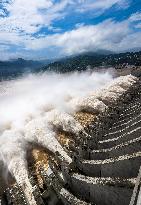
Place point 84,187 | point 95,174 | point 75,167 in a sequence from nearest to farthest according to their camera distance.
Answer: point 84,187, point 95,174, point 75,167

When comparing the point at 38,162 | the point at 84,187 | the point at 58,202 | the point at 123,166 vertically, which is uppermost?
the point at 123,166

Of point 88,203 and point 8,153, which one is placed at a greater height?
point 88,203

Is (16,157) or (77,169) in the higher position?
(77,169)

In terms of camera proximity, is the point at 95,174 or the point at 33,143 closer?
the point at 95,174

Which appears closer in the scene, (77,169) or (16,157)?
(77,169)

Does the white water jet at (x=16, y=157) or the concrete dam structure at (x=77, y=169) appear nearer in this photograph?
the concrete dam structure at (x=77, y=169)

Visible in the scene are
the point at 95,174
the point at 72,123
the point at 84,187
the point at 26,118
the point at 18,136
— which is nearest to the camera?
the point at 84,187

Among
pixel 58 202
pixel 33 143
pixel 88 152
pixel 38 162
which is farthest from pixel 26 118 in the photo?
pixel 58 202

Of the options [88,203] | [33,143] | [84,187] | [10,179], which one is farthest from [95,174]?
[33,143]

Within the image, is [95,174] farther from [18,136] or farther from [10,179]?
[18,136]

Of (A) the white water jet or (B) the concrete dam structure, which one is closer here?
(B) the concrete dam structure
